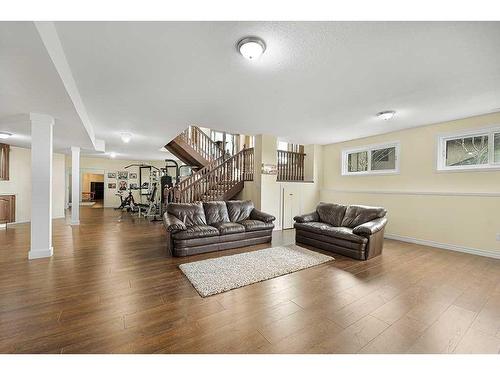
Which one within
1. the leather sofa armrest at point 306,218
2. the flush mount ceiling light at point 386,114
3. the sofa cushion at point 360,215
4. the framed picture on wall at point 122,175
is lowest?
the leather sofa armrest at point 306,218

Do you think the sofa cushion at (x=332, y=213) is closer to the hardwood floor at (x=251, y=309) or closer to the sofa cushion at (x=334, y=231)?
the sofa cushion at (x=334, y=231)

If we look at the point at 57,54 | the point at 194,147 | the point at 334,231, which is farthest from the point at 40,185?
the point at 334,231

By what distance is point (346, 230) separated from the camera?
3756mm

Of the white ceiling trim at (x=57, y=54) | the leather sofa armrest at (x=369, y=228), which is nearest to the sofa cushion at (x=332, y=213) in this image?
the leather sofa armrest at (x=369, y=228)

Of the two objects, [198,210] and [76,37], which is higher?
[76,37]

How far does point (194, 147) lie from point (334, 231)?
5.12 meters

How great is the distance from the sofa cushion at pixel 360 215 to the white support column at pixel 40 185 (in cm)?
537

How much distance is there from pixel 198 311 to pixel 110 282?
1332 millimetres

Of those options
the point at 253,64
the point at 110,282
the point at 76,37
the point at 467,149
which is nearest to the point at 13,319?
the point at 110,282

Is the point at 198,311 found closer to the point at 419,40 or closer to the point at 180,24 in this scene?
the point at 180,24

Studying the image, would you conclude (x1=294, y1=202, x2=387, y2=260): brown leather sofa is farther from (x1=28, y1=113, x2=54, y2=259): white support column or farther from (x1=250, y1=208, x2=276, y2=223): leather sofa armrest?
(x1=28, y1=113, x2=54, y2=259): white support column

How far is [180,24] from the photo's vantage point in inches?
67.0

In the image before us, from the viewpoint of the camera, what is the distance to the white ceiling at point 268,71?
175 cm

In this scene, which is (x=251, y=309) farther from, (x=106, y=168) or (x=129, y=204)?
(x=106, y=168)
